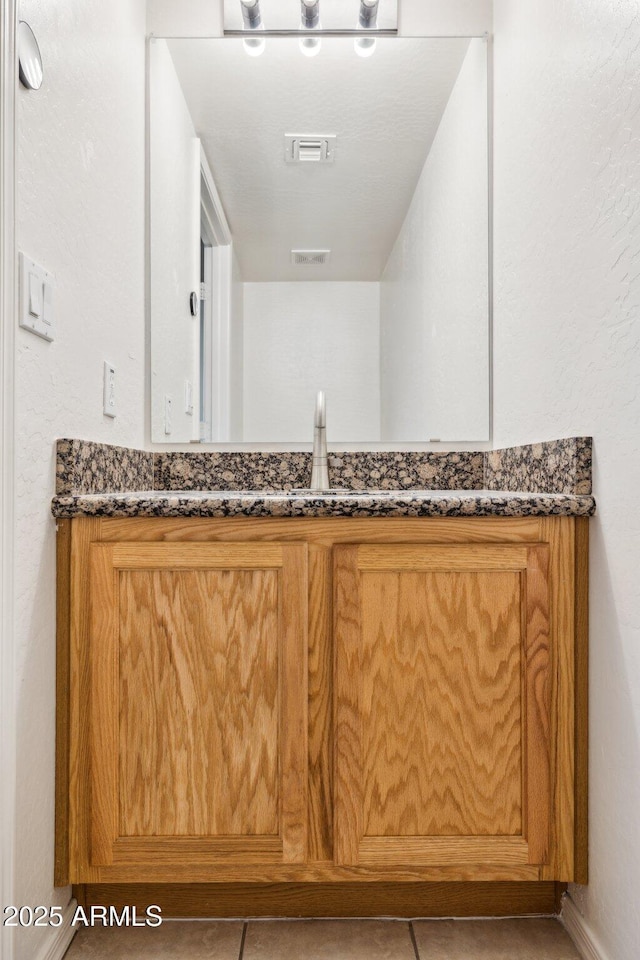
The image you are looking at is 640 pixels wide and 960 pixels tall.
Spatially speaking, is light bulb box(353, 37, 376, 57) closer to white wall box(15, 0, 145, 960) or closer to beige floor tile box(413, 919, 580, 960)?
white wall box(15, 0, 145, 960)

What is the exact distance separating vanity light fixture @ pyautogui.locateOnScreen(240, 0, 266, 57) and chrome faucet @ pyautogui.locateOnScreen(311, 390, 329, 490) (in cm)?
93

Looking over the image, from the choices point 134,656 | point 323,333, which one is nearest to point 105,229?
point 323,333

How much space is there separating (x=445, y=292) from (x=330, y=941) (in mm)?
1486

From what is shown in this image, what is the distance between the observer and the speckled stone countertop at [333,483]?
1163 millimetres

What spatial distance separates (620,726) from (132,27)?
1.87 meters

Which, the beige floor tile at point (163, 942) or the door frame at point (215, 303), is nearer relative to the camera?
the beige floor tile at point (163, 942)

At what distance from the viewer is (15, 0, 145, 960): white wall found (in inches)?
40.9

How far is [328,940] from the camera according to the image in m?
1.19

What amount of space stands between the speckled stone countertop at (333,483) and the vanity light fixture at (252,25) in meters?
1.07

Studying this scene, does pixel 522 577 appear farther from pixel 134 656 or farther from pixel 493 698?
pixel 134 656

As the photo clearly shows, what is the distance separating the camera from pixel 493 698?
1174mm

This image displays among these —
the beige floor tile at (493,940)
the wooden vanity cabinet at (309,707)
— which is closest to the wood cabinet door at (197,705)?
the wooden vanity cabinet at (309,707)

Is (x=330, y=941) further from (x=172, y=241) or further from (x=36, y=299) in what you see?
(x=172, y=241)

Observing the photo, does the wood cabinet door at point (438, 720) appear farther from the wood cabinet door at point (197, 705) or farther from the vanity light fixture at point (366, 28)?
the vanity light fixture at point (366, 28)
